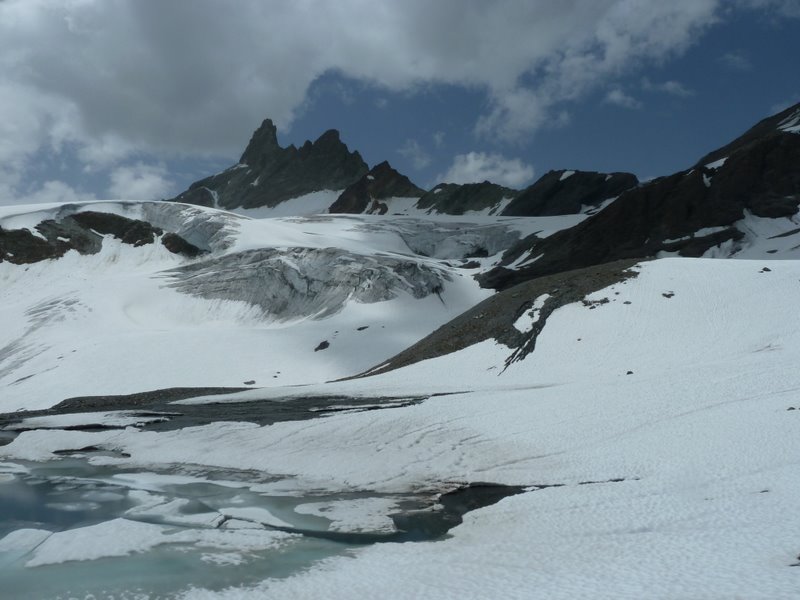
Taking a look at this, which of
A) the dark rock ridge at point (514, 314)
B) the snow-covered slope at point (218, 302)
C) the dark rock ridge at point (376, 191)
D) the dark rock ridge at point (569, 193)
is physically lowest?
the dark rock ridge at point (514, 314)

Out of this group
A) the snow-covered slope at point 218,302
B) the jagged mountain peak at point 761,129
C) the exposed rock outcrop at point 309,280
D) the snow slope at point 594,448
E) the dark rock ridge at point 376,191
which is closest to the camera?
the snow slope at point 594,448

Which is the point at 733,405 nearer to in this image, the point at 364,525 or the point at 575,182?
the point at 364,525

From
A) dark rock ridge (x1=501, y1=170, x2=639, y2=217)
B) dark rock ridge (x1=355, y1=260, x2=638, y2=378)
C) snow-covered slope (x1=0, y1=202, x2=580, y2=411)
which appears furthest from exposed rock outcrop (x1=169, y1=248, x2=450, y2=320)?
dark rock ridge (x1=501, y1=170, x2=639, y2=217)

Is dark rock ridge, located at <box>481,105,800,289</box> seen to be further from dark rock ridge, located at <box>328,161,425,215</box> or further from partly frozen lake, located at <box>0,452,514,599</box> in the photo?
dark rock ridge, located at <box>328,161,425,215</box>

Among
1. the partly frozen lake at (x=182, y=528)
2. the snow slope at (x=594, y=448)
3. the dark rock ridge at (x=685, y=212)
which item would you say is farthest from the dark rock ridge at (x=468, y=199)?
the partly frozen lake at (x=182, y=528)

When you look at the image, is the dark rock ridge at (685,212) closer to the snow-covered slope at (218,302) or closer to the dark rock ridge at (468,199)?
the snow-covered slope at (218,302)

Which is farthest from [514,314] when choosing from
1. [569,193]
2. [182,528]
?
[569,193]
